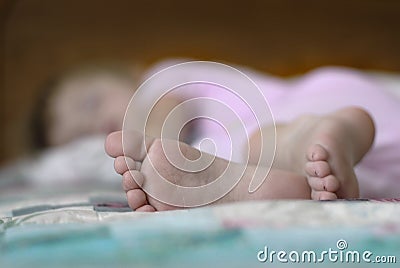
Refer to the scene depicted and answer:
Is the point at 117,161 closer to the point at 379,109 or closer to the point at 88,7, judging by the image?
the point at 379,109

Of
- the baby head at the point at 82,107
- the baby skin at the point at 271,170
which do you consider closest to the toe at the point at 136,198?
the baby skin at the point at 271,170

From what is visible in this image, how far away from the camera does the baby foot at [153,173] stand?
664mm

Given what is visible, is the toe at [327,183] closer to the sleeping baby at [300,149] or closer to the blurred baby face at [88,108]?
the sleeping baby at [300,149]

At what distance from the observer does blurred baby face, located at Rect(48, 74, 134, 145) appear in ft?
5.71

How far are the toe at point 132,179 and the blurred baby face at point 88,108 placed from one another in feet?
3.48

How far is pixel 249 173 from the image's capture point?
27.4 inches

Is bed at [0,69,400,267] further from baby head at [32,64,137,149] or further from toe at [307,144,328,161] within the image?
baby head at [32,64,137,149]

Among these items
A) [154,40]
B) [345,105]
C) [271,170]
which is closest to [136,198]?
[271,170]

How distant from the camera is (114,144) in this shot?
669mm

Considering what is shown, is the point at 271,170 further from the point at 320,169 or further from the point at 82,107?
the point at 82,107

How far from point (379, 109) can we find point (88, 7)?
1066 millimetres

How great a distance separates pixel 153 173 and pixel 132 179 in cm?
2

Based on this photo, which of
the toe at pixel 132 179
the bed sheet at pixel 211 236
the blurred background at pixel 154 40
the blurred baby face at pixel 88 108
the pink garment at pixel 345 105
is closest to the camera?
the bed sheet at pixel 211 236

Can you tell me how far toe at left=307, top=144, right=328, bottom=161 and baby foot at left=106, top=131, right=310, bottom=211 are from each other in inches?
2.0
